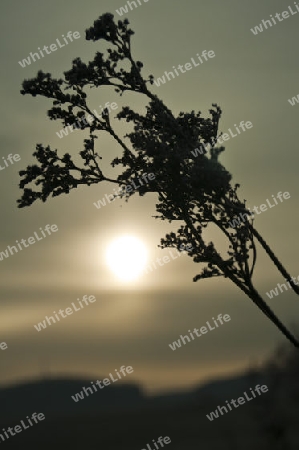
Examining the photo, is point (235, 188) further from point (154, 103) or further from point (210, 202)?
point (154, 103)

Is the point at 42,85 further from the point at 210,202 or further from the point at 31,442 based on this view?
the point at 31,442

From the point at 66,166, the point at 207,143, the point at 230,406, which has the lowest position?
the point at 230,406

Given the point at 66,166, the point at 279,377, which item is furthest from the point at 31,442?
the point at 66,166

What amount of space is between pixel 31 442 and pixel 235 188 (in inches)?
2493

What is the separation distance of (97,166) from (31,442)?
62.3 meters

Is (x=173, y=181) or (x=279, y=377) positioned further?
(x=279, y=377)

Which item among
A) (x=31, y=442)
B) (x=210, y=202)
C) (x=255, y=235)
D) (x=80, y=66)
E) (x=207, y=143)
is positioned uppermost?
(x=80, y=66)

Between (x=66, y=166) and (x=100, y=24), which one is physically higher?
(x=100, y=24)

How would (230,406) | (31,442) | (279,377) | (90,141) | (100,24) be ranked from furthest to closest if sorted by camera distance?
1. (31,442)
2. (279,377)
3. (230,406)
4. (90,141)
5. (100,24)

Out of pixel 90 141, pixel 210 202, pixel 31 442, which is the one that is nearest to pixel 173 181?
pixel 210 202

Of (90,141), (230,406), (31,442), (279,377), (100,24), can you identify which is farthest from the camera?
(31,442)

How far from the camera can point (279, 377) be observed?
29.5 metres

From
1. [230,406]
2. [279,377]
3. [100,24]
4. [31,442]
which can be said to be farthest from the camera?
[31,442]

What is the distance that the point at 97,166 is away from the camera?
56.9ft
